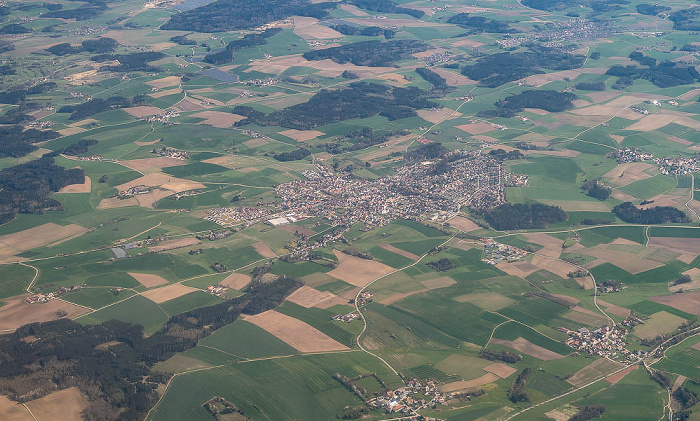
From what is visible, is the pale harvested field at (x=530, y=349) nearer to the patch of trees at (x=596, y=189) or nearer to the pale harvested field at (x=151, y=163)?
the patch of trees at (x=596, y=189)

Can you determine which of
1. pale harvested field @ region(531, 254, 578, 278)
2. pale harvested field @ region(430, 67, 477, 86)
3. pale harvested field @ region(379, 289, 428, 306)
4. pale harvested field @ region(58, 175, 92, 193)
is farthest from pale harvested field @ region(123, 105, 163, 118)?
pale harvested field @ region(531, 254, 578, 278)

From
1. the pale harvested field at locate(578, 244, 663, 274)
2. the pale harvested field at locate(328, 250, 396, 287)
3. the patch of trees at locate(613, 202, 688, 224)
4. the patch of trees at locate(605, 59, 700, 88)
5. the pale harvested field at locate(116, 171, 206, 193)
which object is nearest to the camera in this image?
the pale harvested field at locate(328, 250, 396, 287)

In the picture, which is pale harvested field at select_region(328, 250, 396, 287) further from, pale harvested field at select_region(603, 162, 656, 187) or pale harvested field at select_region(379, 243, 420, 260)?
pale harvested field at select_region(603, 162, 656, 187)

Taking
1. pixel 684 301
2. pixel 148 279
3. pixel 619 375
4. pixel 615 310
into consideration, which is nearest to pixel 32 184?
pixel 148 279

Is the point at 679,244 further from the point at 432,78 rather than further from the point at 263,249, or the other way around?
the point at 432,78

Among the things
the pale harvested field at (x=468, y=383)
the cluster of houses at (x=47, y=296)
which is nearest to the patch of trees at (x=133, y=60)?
→ the cluster of houses at (x=47, y=296)

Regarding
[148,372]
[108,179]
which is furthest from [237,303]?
[108,179]

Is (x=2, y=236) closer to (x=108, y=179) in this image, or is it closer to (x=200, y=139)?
(x=108, y=179)
